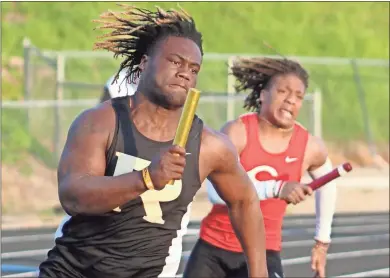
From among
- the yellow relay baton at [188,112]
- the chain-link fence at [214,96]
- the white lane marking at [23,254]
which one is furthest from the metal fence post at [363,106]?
the yellow relay baton at [188,112]

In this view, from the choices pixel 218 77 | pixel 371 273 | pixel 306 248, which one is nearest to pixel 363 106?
pixel 218 77

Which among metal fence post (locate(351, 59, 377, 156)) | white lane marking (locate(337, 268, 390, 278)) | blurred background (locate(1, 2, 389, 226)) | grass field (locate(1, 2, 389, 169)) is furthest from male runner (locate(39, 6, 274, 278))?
metal fence post (locate(351, 59, 377, 156))

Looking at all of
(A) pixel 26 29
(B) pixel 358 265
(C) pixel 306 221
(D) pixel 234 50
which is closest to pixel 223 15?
(D) pixel 234 50

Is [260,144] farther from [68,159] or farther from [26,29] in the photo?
[26,29]

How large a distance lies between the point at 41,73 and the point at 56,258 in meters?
17.3

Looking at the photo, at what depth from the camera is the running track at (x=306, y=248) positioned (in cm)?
1245

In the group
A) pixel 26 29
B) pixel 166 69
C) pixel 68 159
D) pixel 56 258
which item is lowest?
pixel 56 258

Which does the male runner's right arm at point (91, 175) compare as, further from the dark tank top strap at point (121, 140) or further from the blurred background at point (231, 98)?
the blurred background at point (231, 98)

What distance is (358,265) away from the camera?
13.2m

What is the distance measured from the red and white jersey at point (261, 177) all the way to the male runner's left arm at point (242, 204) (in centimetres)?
156

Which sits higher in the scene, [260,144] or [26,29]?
[26,29]

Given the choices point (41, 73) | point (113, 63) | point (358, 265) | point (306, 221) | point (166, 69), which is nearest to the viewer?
point (166, 69)

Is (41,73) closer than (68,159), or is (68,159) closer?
(68,159)

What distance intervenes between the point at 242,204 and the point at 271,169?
1727 mm
